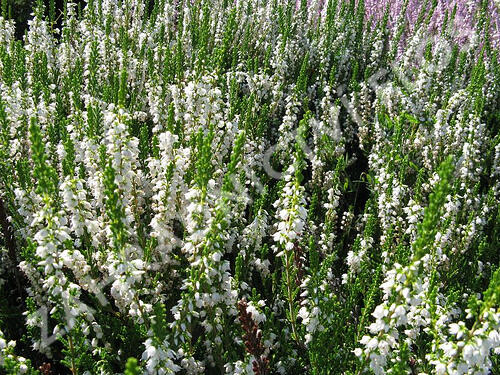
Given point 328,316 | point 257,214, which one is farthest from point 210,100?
point 328,316

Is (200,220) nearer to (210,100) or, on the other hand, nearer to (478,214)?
(210,100)

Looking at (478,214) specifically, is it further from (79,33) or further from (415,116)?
(79,33)

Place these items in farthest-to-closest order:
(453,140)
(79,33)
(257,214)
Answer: (79,33) → (453,140) → (257,214)

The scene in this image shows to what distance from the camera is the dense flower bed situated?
2387 mm

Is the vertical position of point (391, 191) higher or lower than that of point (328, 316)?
higher

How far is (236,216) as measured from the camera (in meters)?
3.59

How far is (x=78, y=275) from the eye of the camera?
9.21 feet

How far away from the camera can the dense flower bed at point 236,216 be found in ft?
7.83

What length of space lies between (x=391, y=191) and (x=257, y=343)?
2.04 meters

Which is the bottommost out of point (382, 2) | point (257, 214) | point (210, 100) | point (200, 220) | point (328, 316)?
point (328, 316)

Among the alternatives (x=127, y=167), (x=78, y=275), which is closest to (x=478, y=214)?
(x=127, y=167)

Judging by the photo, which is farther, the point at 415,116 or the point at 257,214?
the point at 415,116

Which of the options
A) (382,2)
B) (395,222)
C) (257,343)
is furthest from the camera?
(382,2)

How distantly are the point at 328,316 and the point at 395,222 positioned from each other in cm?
124
